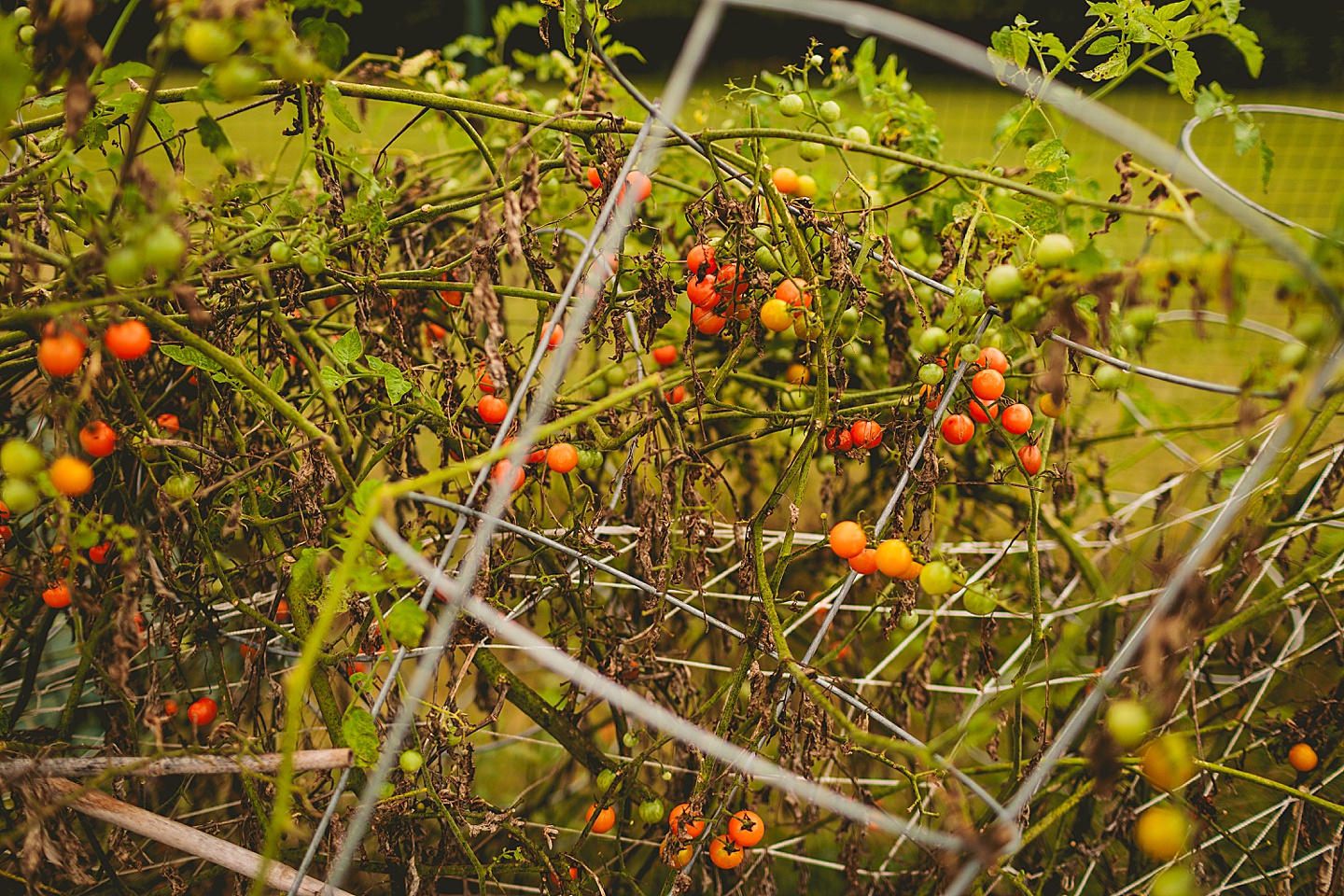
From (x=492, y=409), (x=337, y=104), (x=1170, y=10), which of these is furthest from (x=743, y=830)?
(x=1170, y=10)

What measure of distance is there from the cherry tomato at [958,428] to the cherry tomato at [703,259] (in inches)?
11.3

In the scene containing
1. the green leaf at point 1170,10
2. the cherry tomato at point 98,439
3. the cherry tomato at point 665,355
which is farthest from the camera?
the cherry tomato at point 665,355

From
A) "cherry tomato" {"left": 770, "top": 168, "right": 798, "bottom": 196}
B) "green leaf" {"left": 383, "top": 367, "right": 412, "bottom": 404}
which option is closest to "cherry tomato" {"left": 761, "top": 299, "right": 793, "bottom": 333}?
"cherry tomato" {"left": 770, "top": 168, "right": 798, "bottom": 196}

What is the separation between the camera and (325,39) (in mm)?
729

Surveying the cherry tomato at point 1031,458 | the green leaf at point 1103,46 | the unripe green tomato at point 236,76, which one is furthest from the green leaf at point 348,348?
the green leaf at point 1103,46

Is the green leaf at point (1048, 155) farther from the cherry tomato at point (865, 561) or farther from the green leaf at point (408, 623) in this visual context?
the green leaf at point (408, 623)

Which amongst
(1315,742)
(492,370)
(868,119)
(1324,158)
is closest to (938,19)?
(1324,158)

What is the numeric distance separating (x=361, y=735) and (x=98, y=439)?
35 cm

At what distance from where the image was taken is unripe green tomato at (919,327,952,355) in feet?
2.51

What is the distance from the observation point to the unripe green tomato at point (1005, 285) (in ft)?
2.15

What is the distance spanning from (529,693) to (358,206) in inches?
23.8

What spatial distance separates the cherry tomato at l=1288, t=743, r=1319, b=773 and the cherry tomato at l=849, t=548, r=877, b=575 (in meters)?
0.63

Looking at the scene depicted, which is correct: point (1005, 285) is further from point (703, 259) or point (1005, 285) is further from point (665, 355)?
point (665, 355)

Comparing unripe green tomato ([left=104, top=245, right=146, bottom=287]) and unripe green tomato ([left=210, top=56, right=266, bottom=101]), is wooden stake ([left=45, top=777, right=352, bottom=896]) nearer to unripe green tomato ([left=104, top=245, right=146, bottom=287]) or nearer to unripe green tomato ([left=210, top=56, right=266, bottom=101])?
unripe green tomato ([left=104, top=245, right=146, bottom=287])
